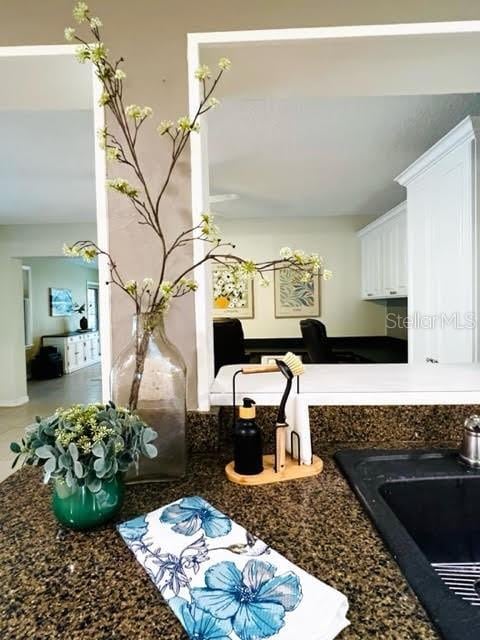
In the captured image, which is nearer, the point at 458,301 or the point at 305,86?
the point at 305,86

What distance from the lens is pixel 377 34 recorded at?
3.00 feet

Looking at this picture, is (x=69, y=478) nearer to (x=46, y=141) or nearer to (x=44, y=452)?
(x=44, y=452)

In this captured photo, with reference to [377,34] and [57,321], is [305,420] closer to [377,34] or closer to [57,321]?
[377,34]

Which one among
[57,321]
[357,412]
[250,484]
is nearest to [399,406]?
[357,412]

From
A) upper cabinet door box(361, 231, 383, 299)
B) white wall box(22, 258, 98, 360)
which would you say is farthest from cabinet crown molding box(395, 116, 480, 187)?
white wall box(22, 258, 98, 360)

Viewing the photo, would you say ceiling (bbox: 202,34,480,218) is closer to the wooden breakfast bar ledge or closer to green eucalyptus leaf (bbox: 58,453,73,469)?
the wooden breakfast bar ledge

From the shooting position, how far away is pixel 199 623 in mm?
414

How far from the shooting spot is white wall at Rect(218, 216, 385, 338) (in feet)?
15.2

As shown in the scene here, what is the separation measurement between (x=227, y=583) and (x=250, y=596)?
0.04 m

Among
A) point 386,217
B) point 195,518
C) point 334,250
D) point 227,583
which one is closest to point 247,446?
point 195,518

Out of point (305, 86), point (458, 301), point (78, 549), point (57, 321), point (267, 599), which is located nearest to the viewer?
point (267, 599)

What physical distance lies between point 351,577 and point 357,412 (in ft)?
1.66

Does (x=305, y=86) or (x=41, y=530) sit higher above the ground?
(x=305, y=86)

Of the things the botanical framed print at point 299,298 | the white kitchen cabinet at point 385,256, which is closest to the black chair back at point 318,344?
the white kitchen cabinet at point 385,256
